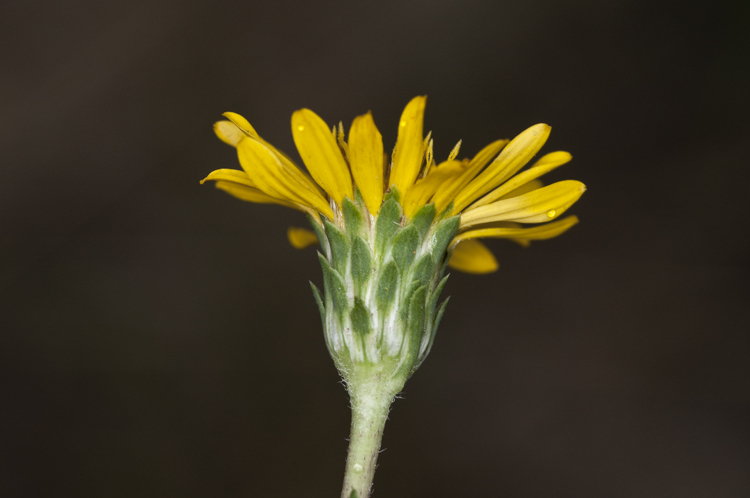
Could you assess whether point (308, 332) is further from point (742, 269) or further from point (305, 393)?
point (742, 269)

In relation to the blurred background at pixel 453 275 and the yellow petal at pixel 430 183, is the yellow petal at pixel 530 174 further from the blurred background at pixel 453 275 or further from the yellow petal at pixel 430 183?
the blurred background at pixel 453 275

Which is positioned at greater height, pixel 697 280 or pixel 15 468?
pixel 697 280

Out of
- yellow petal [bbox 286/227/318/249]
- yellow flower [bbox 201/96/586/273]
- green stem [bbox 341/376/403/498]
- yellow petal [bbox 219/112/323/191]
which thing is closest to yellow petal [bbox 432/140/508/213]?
yellow flower [bbox 201/96/586/273]

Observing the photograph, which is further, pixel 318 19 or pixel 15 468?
pixel 318 19

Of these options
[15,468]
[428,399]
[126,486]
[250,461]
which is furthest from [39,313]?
[428,399]

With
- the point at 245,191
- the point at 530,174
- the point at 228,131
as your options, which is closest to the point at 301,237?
the point at 245,191

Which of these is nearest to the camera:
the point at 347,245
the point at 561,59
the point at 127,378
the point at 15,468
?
the point at 347,245

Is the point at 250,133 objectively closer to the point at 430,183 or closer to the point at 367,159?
the point at 367,159
